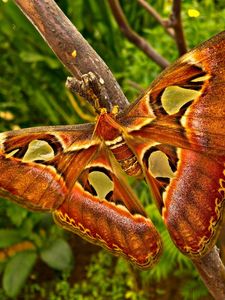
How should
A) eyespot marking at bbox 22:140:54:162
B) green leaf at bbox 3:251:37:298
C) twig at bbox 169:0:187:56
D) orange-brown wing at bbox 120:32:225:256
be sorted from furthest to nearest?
green leaf at bbox 3:251:37:298 → twig at bbox 169:0:187:56 → eyespot marking at bbox 22:140:54:162 → orange-brown wing at bbox 120:32:225:256

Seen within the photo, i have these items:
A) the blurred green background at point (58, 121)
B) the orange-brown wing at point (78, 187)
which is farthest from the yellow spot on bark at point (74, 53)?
the blurred green background at point (58, 121)

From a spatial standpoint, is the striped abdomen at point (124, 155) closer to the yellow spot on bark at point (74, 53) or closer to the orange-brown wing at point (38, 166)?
the orange-brown wing at point (38, 166)

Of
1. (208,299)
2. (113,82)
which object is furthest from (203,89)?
(208,299)

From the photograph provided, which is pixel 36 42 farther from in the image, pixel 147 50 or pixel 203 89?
pixel 203 89

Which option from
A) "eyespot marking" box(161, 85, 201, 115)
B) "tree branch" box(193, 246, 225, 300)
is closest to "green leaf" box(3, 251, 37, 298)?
"tree branch" box(193, 246, 225, 300)

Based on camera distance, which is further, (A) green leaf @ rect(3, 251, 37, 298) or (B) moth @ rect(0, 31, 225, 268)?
(A) green leaf @ rect(3, 251, 37, 298)

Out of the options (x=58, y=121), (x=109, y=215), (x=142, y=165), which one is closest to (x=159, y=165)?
(x=142, y=165)

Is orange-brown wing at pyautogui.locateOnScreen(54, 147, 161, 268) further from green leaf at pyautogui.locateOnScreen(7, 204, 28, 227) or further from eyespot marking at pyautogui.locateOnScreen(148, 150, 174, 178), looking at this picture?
green leaf at pyautogui.locateOnScreen(7, 204, 28, 227)
